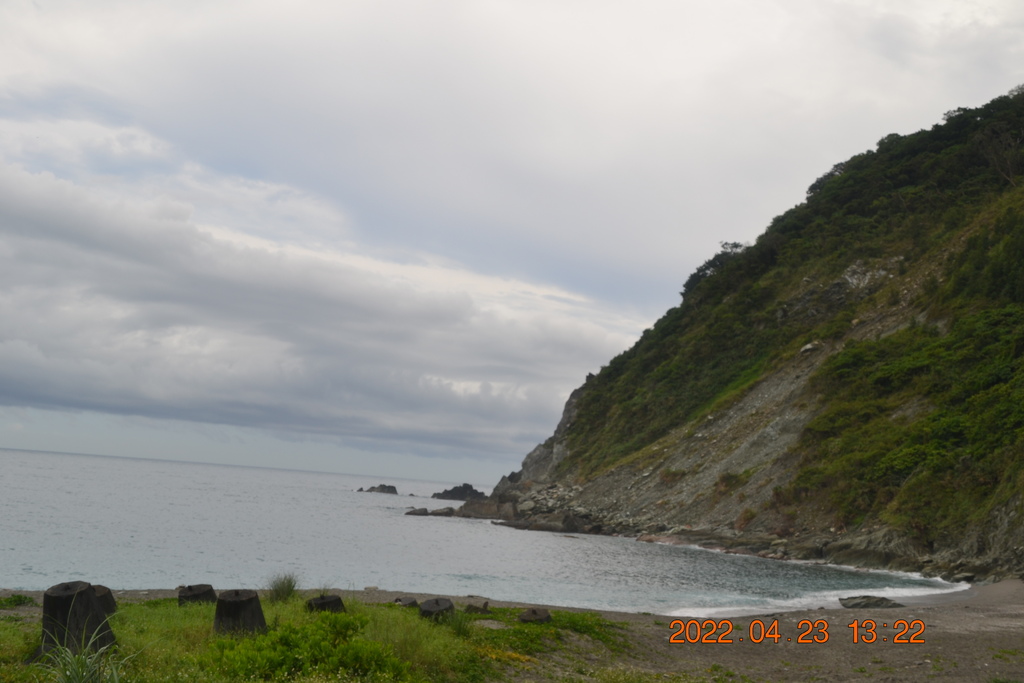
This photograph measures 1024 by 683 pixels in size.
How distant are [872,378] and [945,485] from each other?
673 inches

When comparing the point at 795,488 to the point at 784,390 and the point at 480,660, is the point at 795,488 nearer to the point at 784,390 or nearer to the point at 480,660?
the point at 784,390

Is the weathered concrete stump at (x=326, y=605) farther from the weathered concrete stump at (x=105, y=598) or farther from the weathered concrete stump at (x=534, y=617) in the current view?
the weathered concrete stump at (x=534, y=617)

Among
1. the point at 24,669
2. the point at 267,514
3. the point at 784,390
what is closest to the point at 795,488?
the point at 784,390

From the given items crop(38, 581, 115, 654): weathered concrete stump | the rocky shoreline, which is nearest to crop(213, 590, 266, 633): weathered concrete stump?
crop(38, 581, 115, 654): weathered concrete stump

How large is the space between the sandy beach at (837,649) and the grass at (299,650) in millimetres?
1067

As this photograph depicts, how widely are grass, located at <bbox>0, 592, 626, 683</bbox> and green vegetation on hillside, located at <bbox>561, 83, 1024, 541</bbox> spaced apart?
3670 cm

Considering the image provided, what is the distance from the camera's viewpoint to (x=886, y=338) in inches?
2562

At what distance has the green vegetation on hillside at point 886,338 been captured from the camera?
4731 cm

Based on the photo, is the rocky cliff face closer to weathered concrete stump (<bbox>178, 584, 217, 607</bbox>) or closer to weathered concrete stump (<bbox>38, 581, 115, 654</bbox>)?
weathered concrete stump (<bbox>178, 584, 217, 607</bbox>)

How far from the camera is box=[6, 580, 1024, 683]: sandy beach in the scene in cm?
1545

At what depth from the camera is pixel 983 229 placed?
66.8m

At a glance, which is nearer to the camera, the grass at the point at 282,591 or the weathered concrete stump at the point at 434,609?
the weathered concrete stump at the point at 434,609
